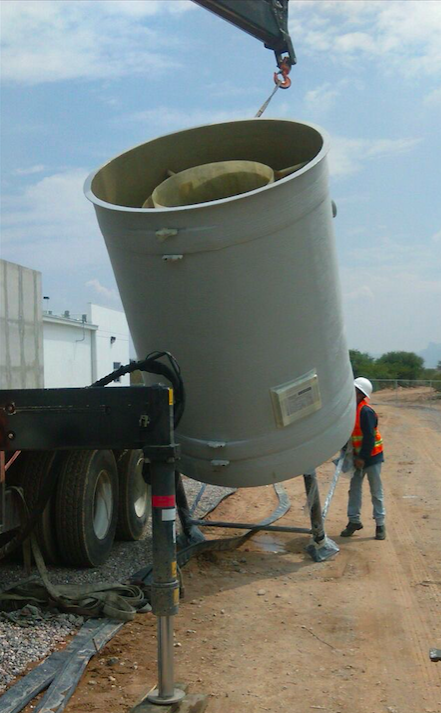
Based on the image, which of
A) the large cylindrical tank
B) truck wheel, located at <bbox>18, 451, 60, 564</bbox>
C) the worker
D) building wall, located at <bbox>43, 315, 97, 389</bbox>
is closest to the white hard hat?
the worker

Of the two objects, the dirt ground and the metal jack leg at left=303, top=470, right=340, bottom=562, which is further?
the metal jack leg at left=303, top=470, right=340, bottom=562

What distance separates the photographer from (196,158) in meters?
6.55

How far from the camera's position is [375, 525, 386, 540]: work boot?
8281mm

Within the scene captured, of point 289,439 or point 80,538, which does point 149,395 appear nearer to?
point 289,439

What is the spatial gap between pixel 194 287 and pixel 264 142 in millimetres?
1672

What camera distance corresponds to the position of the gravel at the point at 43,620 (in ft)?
15.6

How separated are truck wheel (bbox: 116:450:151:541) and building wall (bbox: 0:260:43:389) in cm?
124

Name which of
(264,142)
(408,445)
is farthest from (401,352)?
(264,142)

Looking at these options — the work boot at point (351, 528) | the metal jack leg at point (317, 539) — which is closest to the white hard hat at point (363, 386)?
the work boot at point (351, 528)

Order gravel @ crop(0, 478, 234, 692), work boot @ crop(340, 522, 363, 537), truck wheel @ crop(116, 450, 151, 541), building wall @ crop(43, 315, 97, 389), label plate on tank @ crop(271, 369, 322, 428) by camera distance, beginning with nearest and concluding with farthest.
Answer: gravel @ crop(0, 478, 234, 692) < label plate on tank @ crop(271, 369, 322, 428) < truck wheel @ crop(116, 450, 151, 541) < work boot @ crop(340, 522, 363, 537) < building wall @ crop(43, 315, 97, 389)

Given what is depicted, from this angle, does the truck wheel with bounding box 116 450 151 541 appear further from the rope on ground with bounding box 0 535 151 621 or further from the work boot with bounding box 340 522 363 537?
the work boot with bounding box 340 522 363 537

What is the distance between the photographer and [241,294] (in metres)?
5.59

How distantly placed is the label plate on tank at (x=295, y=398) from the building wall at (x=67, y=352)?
66.5 ft

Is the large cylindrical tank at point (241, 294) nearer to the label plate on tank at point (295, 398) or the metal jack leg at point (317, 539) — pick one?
the label plate on tank at point (295, 398)
